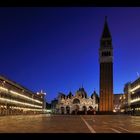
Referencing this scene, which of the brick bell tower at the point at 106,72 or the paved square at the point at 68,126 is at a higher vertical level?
the brick bell tower at the point at 106,72

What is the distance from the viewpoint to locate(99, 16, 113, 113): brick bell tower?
457ft

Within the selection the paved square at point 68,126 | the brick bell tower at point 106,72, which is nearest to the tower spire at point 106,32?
A: the brick bell tower at point 106,72

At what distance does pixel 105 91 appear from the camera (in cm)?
14188

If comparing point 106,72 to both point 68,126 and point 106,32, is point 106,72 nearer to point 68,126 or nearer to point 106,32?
point 106,32

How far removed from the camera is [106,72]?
486ft

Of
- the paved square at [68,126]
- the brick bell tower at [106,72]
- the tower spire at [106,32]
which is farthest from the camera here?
the tower spire at [106,32]

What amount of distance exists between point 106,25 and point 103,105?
4677 centimetres

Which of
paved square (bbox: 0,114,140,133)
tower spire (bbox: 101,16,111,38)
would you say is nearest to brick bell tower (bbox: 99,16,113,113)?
tower spire (bbox: 101,16,111,38)

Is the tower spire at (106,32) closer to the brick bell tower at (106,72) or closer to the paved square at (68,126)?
the brick bell tower at (106,72)

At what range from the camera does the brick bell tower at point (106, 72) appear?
13925cm

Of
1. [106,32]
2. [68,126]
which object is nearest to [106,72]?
[106,32]

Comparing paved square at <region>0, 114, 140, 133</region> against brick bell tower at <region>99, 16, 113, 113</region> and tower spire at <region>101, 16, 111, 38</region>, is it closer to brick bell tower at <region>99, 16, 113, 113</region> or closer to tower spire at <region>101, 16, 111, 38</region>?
brick bell tower at <region>99, 16, 113, 113</region>
